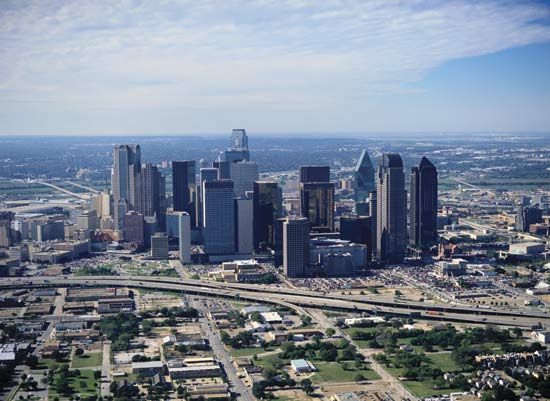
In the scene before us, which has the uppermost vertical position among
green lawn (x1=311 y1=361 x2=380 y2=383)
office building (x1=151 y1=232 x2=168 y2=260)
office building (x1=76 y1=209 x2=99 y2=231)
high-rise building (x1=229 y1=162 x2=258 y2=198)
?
high-rise building (x1=229 y1=162 x2=258 y2=198)

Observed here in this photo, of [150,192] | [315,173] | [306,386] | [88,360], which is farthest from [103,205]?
[306,386]

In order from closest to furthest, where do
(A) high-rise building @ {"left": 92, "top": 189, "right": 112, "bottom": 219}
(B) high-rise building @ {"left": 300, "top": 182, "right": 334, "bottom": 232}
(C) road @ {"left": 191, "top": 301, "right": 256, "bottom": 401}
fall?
(C) road @ {"left": 191, "top": 301, "right": 256, "bottom": 401}, (B) high-rise building @ {"left": 300, "top": 182, "right": 334, "bottom": 232}, (A) high-rise building @ {"left": 92, "top": 189, "right": 112, "bottom": 219}

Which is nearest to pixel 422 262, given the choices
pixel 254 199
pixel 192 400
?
pixel 254 199

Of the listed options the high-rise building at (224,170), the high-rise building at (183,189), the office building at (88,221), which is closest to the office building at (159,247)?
the high-rise building at (183,189)

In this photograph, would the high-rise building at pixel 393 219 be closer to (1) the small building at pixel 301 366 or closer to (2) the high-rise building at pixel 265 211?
(2) the high-rise building at pixel 265 211

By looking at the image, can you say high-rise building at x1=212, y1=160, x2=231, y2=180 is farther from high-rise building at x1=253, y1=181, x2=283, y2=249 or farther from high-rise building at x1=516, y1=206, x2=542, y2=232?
high-rise building at x1=516, y1=206, x2=542, y2=232

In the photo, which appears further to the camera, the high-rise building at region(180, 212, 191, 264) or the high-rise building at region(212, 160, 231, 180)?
the high-rise building at region(212, 160, 231, 180)

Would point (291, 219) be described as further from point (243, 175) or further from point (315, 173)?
point (243, 175)

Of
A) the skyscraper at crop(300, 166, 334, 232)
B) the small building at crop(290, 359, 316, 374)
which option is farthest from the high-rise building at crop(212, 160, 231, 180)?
the small building at crop(290, 359, 316, 374)
